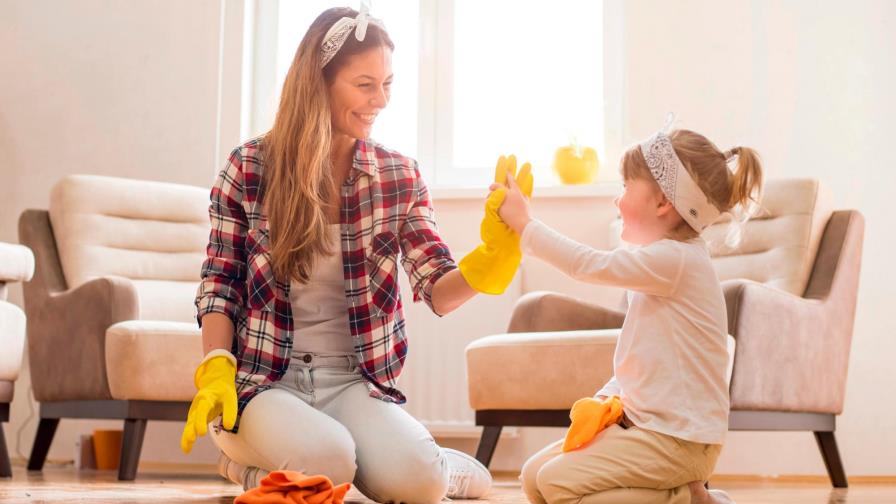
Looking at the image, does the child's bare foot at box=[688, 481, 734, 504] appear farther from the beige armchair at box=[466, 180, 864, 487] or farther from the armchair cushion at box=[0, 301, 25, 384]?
the armchair cushion at box=[0, 301, 25, 384]

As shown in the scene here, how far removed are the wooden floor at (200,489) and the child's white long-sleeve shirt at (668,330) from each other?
450 mm

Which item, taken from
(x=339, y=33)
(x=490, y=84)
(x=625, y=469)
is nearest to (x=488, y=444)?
(x=625, y=469)

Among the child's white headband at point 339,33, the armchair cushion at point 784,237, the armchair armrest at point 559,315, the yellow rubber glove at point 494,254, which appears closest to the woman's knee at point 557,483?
the yellow rubber glove at point 494,254

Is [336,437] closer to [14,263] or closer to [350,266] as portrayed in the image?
[350,266]

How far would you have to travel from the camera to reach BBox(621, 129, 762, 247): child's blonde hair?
5.28 ft

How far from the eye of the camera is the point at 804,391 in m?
2.69

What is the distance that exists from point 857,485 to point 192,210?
7.15 feet

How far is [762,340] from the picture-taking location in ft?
8.46

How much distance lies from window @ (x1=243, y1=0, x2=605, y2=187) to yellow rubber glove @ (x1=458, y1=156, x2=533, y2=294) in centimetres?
213

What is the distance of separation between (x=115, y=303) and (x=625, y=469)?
164cm

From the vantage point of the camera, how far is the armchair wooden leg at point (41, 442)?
307cm

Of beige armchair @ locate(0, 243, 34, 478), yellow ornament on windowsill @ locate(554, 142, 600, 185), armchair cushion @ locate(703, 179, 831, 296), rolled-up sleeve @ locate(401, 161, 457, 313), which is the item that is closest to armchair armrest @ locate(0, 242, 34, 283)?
beige armchair @ locate(0, 243, 34, 478)

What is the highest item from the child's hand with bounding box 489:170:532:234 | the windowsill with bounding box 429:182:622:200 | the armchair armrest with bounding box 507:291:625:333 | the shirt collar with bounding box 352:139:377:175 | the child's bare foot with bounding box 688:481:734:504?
the windowsill with bounding box 429:182:622:200

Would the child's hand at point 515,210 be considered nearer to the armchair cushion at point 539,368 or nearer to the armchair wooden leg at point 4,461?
the armchair cushion at point 539,368
